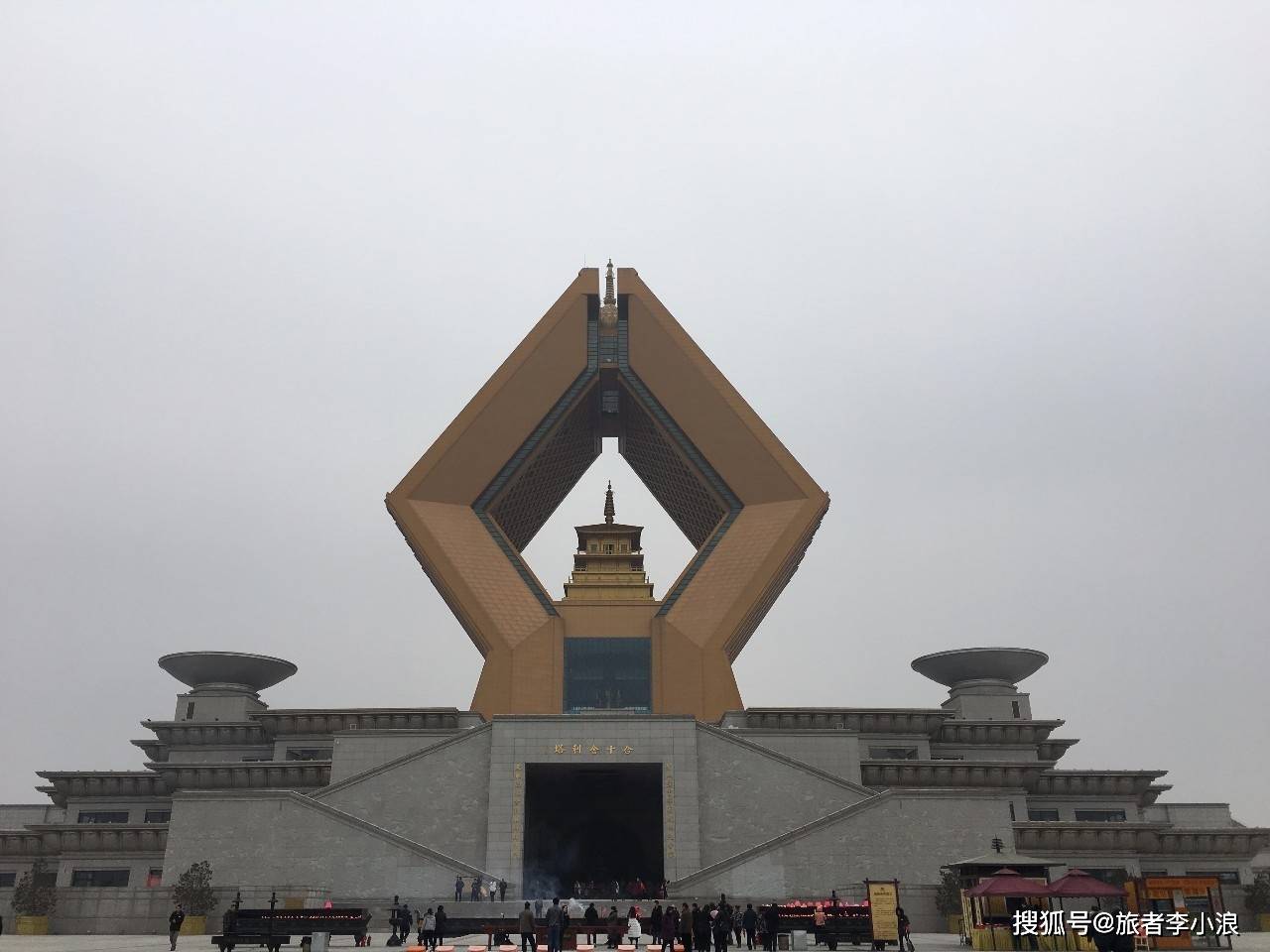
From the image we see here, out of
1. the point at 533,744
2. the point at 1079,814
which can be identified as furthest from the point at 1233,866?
the point at 533,744

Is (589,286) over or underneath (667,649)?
over

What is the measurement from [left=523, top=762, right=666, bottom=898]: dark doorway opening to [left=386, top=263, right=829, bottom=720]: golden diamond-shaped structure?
262 centimetres

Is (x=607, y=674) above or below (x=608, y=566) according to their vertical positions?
below

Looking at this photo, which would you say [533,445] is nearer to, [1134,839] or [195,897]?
[195,897]

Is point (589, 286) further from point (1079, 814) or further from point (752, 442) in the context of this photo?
point (1079, 814)

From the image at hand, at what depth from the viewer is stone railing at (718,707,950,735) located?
3494cm

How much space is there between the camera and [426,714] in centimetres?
3472

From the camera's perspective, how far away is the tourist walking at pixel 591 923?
1958cm

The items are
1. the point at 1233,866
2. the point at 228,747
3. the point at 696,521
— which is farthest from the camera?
the point at 696,521

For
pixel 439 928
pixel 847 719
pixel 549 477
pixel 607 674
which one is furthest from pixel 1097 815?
pixel 439 928

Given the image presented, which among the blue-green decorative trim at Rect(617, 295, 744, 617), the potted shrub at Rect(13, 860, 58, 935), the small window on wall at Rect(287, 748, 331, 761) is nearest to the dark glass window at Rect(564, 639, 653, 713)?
the blue-green decorative trim at Rect(617, 295, 744, 617)

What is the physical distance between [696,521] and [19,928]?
87.1 feet

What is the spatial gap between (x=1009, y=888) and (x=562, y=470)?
29006 mm

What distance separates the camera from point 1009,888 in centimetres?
1797
